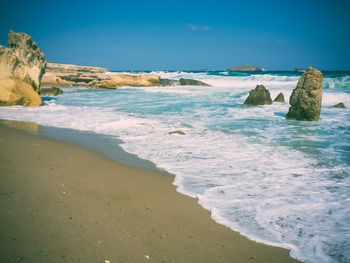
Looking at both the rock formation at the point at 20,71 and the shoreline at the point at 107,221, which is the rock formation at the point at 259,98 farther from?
the rock formation at the point at 20,71

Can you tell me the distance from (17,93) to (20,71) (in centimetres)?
112

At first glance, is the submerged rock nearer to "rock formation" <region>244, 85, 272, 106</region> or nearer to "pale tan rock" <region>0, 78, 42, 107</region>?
"rock formation" <region>244, 85, 272, 106</region>

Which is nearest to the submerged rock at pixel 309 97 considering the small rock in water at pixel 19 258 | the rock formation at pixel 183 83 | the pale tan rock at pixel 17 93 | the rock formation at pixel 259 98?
the rock formation at pixel 259 98

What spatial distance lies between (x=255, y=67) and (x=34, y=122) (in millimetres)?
97628

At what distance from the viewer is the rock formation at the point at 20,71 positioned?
10.3 m

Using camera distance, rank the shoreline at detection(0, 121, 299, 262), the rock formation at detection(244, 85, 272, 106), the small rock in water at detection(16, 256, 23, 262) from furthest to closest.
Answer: the rock formation at detection(244, 85, 272, 106) < the shoreline at detection(0, 121, 299, 262) < the small rock in water at detection(16, 256, 23, 262)

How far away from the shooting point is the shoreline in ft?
6.09

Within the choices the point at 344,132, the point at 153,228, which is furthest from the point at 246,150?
the point at 344,132

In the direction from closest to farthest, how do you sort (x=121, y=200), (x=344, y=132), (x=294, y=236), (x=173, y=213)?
(x=294, y=236), (x=173, y=213), (x=121, y=200), (x=344, y=132)

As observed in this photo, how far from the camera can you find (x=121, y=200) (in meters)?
2.75

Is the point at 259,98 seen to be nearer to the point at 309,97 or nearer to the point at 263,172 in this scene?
the point at 309,97

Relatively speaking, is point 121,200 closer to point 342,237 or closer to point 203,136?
point 342,237

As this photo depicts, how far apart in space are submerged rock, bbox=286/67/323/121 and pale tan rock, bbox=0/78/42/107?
11503mm

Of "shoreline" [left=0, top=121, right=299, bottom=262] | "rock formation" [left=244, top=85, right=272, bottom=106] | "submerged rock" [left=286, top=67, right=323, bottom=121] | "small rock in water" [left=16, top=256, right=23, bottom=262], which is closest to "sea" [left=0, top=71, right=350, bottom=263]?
Result: "shoreline" [left=0, top=121, right=299, bottom=262]
